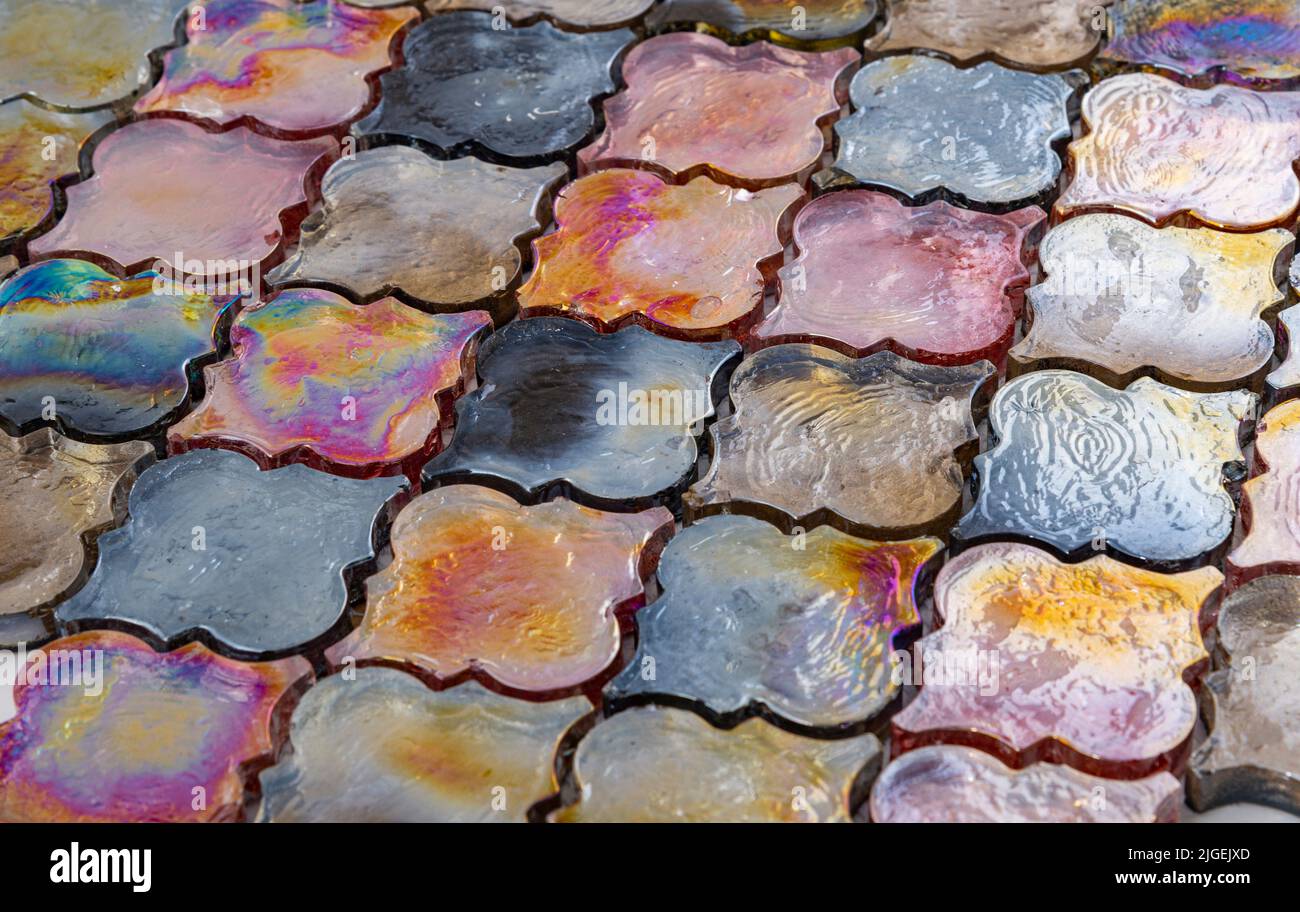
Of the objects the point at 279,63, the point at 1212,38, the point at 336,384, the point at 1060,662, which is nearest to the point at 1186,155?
the point at 1212,38

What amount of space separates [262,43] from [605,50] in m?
0.42

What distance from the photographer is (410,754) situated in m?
1.35

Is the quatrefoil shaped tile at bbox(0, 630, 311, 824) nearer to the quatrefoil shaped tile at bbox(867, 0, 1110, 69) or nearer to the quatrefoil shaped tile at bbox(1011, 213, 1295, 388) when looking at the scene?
the quatrefoil shaped tile at bbox(1011, 213, 1295, 388)

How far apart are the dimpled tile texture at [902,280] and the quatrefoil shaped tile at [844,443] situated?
0.03 m

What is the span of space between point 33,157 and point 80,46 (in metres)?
0.22

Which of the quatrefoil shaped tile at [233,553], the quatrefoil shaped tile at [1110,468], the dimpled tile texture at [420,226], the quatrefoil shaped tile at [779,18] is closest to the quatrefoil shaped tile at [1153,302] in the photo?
the quatrefoil shaped tile at [1110,468]

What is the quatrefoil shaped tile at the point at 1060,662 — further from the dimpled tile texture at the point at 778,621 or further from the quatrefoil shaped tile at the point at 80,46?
the quatrefoil shaped tile at the point at 80,46

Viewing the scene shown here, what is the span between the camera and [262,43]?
80.1 inches

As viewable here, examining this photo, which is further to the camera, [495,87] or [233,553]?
[495,87]

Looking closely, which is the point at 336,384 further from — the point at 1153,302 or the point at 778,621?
the point at 1153,302

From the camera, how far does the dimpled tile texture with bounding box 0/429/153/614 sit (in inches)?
58.9

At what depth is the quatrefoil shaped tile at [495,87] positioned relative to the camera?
189 centimetres

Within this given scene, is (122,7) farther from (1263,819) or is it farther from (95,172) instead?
(1263,819)
